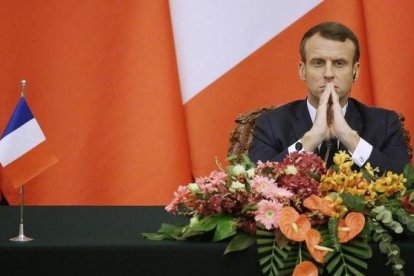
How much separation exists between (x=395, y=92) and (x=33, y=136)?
229 cm

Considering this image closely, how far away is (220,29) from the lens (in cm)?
506

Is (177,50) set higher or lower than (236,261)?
higher

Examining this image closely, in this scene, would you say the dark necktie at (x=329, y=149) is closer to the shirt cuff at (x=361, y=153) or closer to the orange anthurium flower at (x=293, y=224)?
the shirt cuff at (x=361, y=153)

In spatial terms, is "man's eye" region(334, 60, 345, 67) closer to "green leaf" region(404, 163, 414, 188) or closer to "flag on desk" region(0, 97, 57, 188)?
"green leaf" region(404, 163, 414, 188)

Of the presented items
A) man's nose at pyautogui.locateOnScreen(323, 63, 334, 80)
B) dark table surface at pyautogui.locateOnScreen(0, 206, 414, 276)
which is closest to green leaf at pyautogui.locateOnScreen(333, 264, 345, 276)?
dark table surface at pyautogui.locateOnScreen(0, 206, 414, 276)

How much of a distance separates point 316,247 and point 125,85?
8.13 feet

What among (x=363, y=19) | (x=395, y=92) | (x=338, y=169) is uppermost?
(x=363, y=19)

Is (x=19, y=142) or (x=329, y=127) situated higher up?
(x=329, y=127)

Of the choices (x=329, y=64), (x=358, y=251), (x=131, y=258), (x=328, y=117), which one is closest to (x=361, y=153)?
(x=328, y=117)

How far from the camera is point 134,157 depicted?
5086mm

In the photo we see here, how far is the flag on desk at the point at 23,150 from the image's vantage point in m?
3.14

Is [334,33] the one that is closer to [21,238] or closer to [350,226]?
[350,226]

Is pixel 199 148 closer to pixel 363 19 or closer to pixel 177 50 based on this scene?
pixel 177 50

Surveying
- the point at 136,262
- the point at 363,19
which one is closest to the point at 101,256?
the point at 136,262
